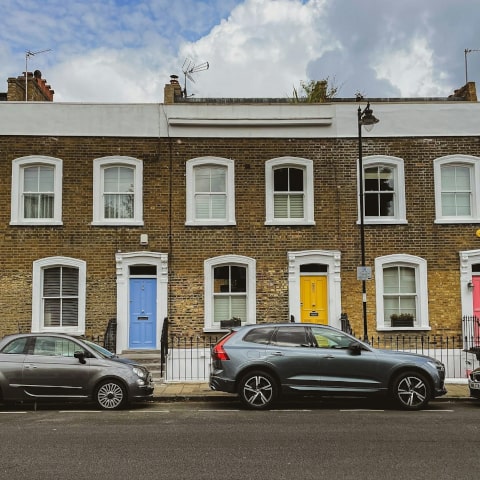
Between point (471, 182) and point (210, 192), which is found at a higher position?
point (471, 182)

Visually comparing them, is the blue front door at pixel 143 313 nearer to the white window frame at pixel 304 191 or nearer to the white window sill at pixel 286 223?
the white window sill at pixel 286 223

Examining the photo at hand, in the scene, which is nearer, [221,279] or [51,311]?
[51,311]

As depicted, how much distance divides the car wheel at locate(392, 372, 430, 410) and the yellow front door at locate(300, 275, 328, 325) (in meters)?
5.96

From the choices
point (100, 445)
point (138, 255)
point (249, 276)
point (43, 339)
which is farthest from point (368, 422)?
point (138, 255)

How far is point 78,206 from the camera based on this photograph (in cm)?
1778

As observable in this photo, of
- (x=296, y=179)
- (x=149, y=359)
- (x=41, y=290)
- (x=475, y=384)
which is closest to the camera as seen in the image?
(x=475, y=384)

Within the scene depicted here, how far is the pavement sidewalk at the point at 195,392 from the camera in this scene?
13.6 m

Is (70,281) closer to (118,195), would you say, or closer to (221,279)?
(118,195)

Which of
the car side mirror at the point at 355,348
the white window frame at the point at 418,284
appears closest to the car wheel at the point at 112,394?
the car side mirror at the point at 355,348

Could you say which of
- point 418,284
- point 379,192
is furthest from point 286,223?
point 418,284

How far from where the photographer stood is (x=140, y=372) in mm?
12289

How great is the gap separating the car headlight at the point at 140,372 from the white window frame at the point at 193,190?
20.2 feet

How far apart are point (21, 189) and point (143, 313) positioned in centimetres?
485

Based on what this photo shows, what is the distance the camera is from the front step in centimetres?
1640
